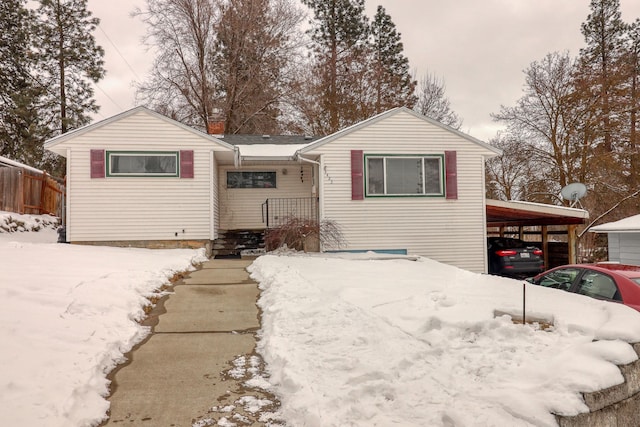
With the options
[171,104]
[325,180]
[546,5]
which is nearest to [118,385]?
[325,180]

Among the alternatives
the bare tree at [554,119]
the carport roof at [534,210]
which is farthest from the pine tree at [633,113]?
the carport roof at [534,210]

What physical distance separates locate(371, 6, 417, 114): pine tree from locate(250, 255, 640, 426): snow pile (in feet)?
81.7

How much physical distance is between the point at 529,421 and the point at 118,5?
28.2 metres

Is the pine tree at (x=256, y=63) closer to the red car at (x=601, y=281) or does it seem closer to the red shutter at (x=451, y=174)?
the red shutter at (x=451, y=174)

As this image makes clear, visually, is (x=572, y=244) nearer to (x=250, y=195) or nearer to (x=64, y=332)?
(x=250, y=195)

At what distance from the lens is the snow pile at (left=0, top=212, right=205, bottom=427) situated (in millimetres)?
2803

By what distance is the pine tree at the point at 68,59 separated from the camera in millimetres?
24016

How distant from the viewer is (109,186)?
1209 cm

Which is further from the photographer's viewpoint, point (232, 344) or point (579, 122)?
point (579, 122)

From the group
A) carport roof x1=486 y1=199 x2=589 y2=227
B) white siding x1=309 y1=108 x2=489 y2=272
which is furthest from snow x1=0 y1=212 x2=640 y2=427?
carport roof x1=486 y1=199 x2=589 y2=227

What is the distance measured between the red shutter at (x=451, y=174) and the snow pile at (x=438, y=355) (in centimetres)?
724

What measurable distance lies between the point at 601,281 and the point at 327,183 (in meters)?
7.73

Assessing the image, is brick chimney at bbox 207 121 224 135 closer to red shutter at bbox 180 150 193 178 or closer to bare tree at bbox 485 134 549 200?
red shutter at bbox 180 150 193 178

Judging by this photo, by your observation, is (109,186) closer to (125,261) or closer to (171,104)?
(125,261)
